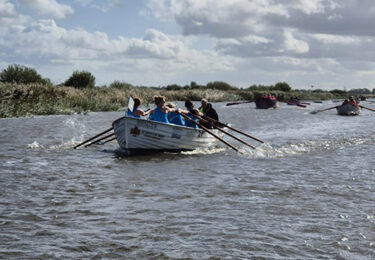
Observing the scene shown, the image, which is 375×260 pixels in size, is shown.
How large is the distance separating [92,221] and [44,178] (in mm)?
4157

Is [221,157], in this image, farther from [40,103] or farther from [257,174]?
[40,103]

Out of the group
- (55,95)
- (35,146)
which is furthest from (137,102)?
(55,95)

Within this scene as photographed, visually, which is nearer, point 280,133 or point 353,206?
point 353,206

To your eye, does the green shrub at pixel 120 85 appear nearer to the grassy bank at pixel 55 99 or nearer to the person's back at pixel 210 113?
the grassy bank at pixel 55 99

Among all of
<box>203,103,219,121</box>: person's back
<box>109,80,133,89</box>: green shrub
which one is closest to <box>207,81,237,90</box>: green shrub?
<box>109,80,133,89</box>: green shrub

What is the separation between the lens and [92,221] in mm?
7520

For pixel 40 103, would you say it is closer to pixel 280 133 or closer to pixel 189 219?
pixel 280 133

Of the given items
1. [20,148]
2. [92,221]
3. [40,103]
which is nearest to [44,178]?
[92,221]

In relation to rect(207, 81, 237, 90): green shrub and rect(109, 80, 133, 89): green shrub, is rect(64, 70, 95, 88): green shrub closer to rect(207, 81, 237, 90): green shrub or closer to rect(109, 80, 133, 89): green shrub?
rect(109, 80, 133, 89): green shrub

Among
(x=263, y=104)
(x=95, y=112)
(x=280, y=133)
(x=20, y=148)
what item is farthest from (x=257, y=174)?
(x=263, y=104)

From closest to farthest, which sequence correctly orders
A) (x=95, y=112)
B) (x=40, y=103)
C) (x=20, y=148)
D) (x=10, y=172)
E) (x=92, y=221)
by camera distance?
(x=92, y=221)
(x=10, y=172)
(x=20, y=148)
(x=40, y=103)
(x=95, y=112)

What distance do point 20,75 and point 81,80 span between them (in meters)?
7.73

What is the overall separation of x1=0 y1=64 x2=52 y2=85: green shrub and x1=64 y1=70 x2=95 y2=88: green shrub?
19.1ft

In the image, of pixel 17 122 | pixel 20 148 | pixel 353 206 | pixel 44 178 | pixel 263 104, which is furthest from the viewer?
pixel 263 104
